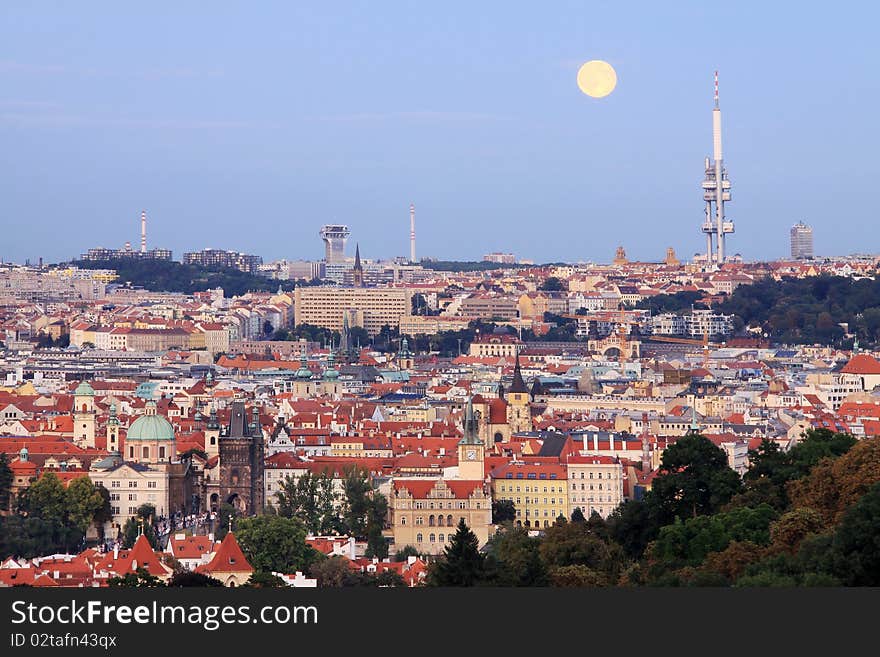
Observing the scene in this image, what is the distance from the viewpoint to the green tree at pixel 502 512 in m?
43.7

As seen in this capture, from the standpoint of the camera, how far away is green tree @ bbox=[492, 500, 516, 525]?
143 feet

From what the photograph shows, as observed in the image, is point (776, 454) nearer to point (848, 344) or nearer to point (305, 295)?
point (848, 344)

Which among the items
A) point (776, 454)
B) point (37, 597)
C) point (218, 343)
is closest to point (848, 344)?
point (218, 343)

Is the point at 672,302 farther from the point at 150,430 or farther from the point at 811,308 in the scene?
the point at 150,430

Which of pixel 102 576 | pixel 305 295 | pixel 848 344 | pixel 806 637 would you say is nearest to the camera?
pixel 806 637

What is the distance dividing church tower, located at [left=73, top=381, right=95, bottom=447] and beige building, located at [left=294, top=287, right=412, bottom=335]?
54350 millimetres

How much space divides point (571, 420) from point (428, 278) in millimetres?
92281

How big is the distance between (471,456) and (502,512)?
225 cm

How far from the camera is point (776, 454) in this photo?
34906mm

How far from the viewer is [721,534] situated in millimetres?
29516

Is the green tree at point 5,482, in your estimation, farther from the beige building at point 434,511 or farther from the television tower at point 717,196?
the television tower at point 717,196

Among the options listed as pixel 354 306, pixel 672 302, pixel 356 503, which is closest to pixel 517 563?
pixel 356 503

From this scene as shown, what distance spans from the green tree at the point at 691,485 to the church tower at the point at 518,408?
2429 cm

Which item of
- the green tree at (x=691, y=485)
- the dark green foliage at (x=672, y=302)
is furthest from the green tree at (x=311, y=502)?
the dark green foliage at (x=672, y=302)
